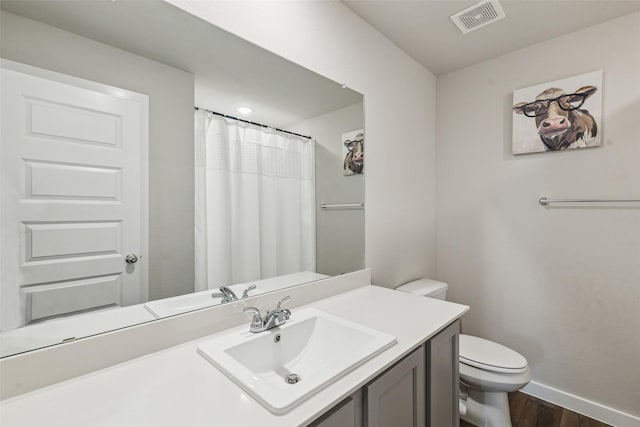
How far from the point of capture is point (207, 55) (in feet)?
3.63

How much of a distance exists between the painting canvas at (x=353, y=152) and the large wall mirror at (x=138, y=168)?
0.29 metres

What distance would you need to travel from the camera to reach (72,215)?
2.64 feet

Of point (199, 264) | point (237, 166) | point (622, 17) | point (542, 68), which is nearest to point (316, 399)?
point (199, 264)

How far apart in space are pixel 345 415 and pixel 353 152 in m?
1.31

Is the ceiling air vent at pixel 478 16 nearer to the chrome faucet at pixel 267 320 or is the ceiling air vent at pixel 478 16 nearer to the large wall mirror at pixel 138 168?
the large wall mirror at pixel 138 168

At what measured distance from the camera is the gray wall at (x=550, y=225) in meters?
1.66

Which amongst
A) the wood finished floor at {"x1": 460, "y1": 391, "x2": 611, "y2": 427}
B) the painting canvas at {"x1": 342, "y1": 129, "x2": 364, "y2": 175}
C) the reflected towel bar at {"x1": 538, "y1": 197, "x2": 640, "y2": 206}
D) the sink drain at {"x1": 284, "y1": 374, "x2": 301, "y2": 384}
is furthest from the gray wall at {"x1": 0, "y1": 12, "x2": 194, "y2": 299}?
the reflected towel bar at {"x1": 538, "y1": 197, "x2": 640, "y2": 206}

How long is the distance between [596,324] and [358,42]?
7.36ft

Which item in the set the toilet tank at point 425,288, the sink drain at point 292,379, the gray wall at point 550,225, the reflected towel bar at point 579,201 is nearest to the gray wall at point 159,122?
the sink drain at point 292,379

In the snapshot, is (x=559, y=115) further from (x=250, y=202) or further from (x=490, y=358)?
(x=250, y=202)

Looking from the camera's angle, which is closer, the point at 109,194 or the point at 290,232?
the point at 109,194

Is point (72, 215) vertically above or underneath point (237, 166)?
underneath

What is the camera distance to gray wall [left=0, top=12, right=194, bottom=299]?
2.57 ft

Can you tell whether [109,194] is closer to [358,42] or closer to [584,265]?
[358,42]
